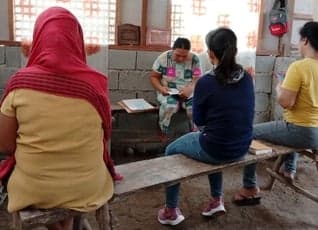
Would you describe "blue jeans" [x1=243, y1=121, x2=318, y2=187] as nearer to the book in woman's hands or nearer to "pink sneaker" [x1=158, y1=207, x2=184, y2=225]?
"pink sneaker" [x1=158, y1=207, x2=184, y2=225]

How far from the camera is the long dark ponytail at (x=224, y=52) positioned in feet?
6.72

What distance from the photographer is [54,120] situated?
1.39m

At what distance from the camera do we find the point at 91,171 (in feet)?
5.07

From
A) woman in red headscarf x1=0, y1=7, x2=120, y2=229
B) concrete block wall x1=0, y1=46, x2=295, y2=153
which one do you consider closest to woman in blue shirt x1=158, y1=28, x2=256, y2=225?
woman in red headscarf x1=0, y1=7, x2=120, y2=229

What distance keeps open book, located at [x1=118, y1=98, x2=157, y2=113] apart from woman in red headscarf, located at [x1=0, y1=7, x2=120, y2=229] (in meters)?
1.76

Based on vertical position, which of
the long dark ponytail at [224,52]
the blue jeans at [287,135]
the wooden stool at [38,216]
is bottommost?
the wooden stool at [38,216]

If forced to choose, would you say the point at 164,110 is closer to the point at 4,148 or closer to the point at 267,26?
the point at 267,26

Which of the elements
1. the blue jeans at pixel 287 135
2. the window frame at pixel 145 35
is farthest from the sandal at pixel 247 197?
the window frame at pixel 145 35

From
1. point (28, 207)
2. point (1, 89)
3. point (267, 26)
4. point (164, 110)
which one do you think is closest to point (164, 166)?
point (28, 207)

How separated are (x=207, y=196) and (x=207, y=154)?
2.46ft

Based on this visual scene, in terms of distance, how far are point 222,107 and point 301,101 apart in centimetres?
68

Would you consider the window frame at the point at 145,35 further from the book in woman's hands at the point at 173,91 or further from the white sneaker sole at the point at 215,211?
the white sneaker sole at the point at 215,211

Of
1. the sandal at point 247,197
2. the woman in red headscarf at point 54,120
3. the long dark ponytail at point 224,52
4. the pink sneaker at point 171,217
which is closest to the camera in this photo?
the woman in red headscarf at point 54,120

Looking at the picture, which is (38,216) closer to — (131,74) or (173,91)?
(173,91)
